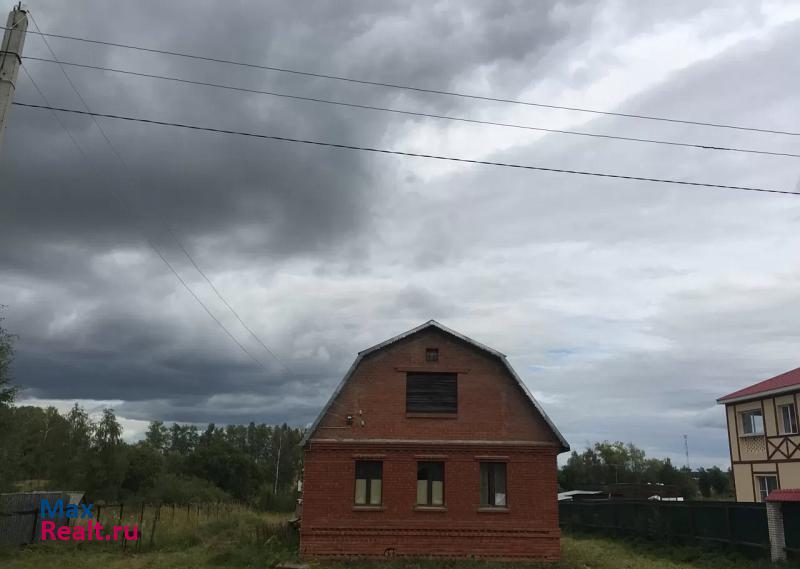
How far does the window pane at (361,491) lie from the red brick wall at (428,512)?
0.27m

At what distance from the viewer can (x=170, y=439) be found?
377 ft

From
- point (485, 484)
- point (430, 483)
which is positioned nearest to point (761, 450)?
point (485, 484)

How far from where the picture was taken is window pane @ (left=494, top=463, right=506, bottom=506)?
20766 mm

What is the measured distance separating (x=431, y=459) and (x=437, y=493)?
1.18 meters

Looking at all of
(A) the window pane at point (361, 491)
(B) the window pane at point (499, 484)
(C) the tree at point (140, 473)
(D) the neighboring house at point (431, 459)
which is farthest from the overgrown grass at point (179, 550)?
(C) the tree at point (140, 473)

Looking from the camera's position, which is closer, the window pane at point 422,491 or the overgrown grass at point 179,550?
the overgrown grass at point 179,550

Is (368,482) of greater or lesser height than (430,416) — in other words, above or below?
below

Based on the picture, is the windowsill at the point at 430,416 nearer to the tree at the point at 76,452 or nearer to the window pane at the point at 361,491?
the window pane at the point at 361,491

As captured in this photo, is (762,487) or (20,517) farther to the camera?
(762,487)

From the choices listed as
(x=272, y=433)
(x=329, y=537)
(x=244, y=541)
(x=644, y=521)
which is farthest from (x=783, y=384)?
(x=272, y=433)

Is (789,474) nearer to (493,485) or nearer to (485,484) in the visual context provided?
(493,485)

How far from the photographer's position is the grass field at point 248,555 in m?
19.5

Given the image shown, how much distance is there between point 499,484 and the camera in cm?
2095

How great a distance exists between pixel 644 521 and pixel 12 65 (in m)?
29.1
